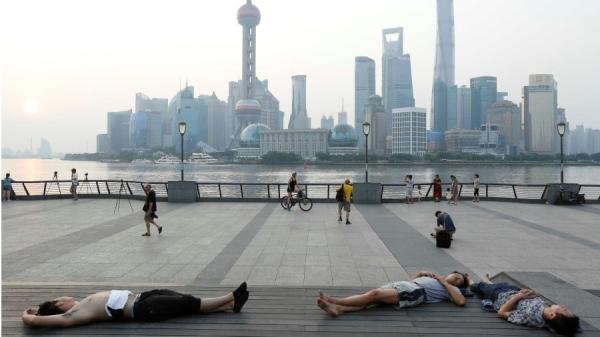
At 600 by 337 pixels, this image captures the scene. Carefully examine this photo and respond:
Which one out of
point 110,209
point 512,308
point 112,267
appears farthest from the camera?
point 110,209

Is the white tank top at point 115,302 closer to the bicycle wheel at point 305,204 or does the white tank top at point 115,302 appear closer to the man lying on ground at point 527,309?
the man lying on ground at point 527,309

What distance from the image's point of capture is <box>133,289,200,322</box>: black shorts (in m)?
5.31

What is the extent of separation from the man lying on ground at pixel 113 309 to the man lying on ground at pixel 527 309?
3713 millimetres

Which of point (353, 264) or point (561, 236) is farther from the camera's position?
point (561, 236)

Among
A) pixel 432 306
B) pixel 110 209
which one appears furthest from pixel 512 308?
pixel 110 209

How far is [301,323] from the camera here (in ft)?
17.5

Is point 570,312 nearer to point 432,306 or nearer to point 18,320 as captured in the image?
point 432,306

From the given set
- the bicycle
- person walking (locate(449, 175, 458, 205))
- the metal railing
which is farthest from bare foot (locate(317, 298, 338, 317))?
person walking (locate(449, 175, 458, 205))

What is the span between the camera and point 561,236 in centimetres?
1295

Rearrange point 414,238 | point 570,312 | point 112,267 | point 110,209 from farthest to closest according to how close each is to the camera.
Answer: point 110,209
point 414,238
point 112,267
point 570,312

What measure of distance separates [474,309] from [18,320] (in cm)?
565

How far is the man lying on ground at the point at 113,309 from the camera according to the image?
5.17 metres

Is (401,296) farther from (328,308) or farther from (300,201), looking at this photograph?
(300,201)

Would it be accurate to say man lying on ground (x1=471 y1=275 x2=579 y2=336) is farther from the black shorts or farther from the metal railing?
the metal railing
